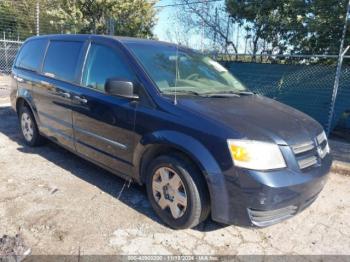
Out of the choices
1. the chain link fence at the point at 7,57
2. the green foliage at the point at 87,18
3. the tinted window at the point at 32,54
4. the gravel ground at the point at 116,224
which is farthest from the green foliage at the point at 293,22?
the chain link fence at the point at 7,57

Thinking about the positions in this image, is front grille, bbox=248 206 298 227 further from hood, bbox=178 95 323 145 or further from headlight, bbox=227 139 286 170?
hood, bbox=178 95 323 145

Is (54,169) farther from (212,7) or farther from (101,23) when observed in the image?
(101,23)

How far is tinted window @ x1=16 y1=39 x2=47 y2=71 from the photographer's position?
5.11 meters

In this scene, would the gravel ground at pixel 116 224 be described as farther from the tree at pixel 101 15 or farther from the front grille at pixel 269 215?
the tree at pixel 101 15

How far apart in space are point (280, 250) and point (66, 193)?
2.37 meters

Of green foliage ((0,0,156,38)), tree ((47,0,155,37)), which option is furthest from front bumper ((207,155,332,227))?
tree ((47,0,155,37))

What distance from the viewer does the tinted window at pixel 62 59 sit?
4.30 m

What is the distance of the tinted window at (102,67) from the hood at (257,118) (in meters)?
0.83

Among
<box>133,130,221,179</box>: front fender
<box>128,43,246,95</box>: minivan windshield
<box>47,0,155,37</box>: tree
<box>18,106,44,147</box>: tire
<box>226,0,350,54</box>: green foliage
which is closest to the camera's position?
<box>133,130,221,179</box>: front fender

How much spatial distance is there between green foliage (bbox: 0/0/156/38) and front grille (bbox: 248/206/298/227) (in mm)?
12819

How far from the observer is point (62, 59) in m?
4.57

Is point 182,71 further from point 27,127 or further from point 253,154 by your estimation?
point 27,127

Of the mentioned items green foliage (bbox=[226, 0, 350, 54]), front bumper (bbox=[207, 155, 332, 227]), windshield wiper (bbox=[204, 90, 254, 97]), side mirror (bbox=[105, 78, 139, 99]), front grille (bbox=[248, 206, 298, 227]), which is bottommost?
front grille (bbox=[248, 206, 298, 227])

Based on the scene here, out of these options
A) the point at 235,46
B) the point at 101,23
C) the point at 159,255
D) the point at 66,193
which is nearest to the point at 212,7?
the point at 235,46
